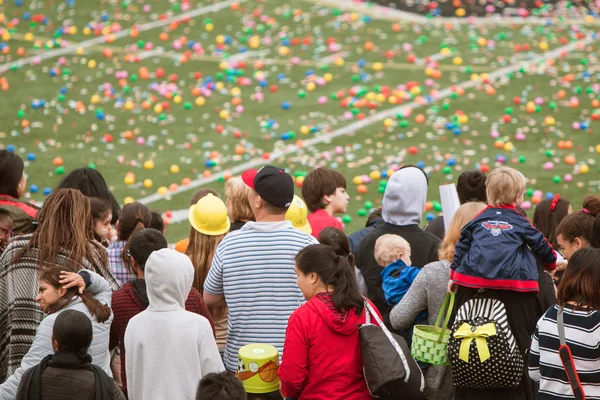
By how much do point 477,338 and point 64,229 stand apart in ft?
7.82

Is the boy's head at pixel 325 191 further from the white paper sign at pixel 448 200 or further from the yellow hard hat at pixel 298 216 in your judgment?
the white paper sign at pixel 448 200

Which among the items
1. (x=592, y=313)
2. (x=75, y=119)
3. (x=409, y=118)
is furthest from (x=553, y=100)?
(x=592, y=313)

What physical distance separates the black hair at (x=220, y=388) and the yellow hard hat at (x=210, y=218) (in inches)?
83.4

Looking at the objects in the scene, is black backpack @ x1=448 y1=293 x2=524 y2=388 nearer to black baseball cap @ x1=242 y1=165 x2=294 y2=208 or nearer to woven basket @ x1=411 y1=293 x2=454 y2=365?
woven basket @ x1=411 y1=293 x2=454 y2=365

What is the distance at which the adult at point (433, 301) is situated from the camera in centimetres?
545

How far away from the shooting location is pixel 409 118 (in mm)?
14633

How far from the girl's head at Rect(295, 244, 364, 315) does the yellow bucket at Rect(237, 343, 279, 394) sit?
391 mm

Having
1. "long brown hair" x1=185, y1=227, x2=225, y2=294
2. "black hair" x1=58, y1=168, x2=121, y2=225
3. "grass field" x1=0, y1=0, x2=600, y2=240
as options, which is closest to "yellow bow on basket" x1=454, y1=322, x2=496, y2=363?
"long brown hair" x1=185, y1=227, x2=225, y2=294

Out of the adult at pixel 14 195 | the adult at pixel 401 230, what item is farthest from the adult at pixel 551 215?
the adult at pixel 14 195

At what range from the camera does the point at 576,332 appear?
179 inches

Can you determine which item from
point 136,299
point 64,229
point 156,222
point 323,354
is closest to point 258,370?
point 323,354

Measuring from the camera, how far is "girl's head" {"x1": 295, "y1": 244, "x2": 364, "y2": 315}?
4.49 m

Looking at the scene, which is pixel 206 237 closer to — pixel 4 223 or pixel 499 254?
pixel 4 223

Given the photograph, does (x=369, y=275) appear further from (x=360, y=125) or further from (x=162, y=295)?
(x=360, y=125)
